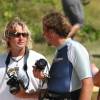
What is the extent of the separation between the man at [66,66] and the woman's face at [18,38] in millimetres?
485

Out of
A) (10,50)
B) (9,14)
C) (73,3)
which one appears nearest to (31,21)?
(9,14)

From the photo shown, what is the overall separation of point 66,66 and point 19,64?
0.66 meters

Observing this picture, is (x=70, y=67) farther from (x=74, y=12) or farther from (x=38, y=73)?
(x=74, y=12)

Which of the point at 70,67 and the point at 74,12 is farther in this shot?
the point at 74,12

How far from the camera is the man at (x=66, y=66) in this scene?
438 centimetres

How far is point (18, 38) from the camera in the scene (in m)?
4.91

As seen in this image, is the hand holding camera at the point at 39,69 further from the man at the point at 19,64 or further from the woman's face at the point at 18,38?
the woman's face at the point at 18,38

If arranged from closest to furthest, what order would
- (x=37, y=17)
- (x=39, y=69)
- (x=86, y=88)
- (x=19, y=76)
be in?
(x=86, y=88) < (x=39, y=69) < (x=19, y=76) < (x=37, y=17)

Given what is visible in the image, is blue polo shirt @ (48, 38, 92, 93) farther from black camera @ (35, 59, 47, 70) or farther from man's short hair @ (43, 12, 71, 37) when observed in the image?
black camera @ (35, 59, 47, 70)

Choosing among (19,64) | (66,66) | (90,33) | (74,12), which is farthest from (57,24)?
(90,33)

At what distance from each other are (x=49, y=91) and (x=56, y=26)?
50cm

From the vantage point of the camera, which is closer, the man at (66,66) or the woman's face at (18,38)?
the man at (66,66)

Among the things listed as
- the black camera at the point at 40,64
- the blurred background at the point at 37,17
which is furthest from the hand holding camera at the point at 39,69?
the blurred background at the point at 37,17

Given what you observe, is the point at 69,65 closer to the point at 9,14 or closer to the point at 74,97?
the point at 74,97
